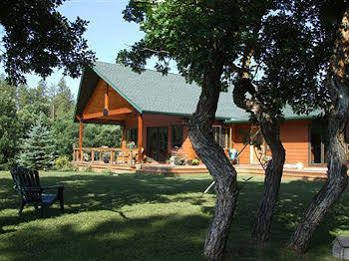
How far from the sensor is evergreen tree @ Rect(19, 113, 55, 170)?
25.2m

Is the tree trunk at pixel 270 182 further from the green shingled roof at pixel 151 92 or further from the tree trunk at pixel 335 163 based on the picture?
the green shingled roof at pixel 151 92

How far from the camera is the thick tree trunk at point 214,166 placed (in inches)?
246

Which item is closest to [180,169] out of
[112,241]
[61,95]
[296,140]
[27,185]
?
[296,140]

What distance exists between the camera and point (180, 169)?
2223 cm

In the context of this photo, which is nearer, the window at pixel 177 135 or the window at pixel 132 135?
the window at pixel 177 135

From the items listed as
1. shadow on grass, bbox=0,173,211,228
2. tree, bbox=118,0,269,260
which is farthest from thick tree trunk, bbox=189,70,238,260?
shadow on grass, bbox=0,173,211,228

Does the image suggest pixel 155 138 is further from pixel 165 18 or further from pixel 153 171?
pixel 165 18

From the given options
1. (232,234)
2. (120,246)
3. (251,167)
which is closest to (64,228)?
(120,246)

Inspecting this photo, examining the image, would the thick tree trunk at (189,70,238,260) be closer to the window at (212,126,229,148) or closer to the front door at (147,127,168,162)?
the window at (212,126,229,148)

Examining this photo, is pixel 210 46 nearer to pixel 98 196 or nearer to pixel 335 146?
pixel 335 146

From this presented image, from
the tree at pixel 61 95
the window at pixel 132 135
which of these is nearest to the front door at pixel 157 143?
the window at pixel 132 135

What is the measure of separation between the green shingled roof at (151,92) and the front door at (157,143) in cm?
238

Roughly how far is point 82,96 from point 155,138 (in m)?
5.19

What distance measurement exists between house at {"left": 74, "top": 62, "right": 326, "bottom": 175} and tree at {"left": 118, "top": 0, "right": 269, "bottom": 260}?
1668 centimetres
